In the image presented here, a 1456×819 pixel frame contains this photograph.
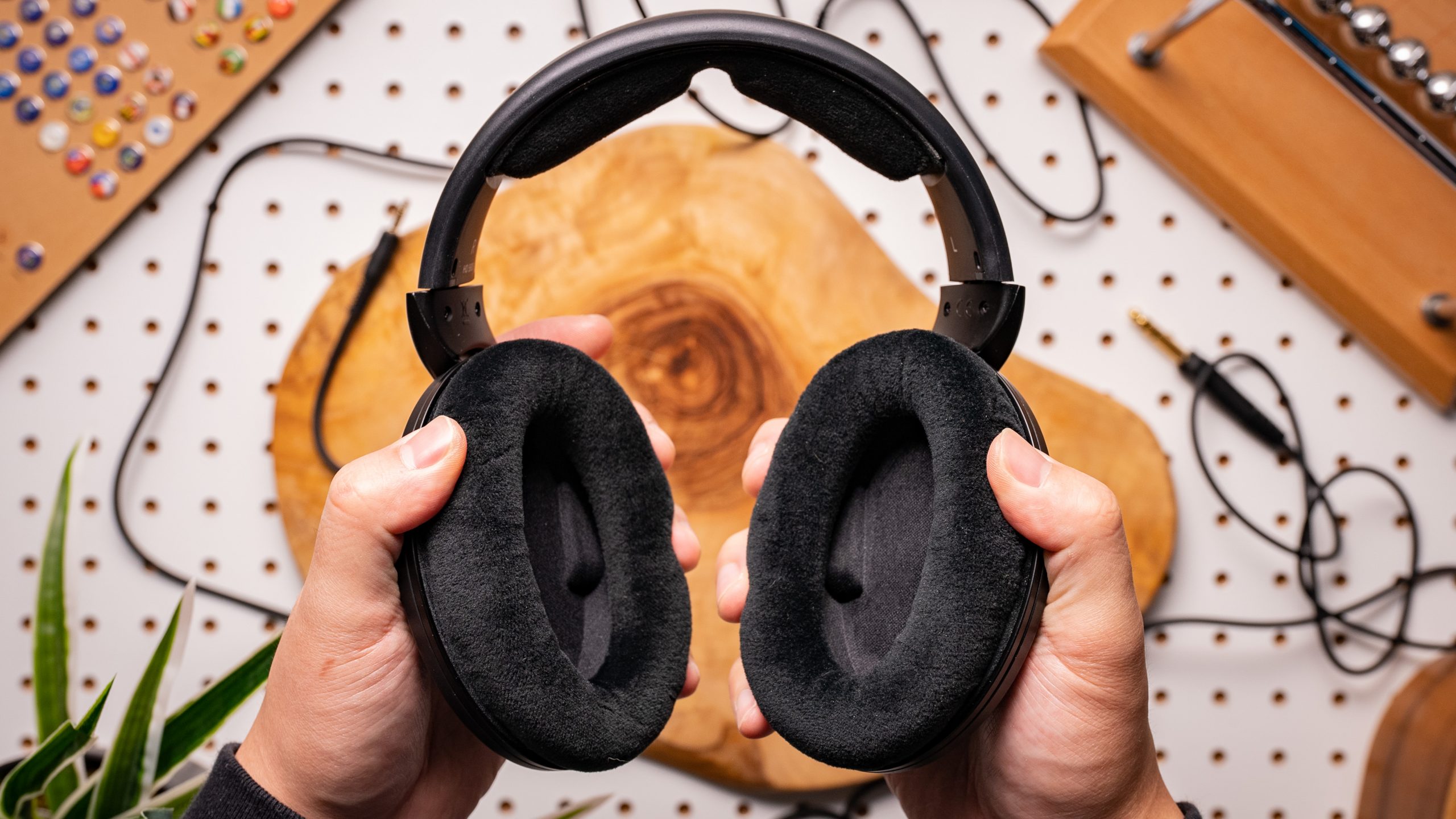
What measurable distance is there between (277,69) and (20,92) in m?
0.31

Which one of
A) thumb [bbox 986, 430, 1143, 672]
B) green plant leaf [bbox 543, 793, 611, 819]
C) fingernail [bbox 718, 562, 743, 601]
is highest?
thumb [bbox 986, 430, 1143, 672]

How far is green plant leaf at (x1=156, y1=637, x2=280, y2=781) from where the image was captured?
0.84 meters

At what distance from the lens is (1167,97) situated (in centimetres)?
104

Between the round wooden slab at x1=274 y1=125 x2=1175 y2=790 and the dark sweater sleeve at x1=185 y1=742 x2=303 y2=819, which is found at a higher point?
the round wooden slab at x1=274 y1=125 x2=1175 y2=790

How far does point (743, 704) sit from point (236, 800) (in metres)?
0.44

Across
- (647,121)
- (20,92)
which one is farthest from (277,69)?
(647,121)

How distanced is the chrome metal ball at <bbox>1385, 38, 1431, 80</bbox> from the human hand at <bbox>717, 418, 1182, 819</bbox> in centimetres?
74

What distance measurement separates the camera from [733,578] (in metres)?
0.85

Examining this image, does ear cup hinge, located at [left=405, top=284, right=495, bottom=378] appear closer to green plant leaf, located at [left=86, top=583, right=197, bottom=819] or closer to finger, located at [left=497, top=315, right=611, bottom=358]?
finger, located at [left=497, top=315, right=611, bottom=358]

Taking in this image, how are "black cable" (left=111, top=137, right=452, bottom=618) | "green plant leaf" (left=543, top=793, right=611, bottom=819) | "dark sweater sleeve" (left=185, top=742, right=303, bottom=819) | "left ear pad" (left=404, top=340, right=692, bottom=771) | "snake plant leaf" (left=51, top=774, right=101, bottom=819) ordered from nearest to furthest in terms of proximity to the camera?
"left ear pad" (left=404, top=340, right=692, bottom=771)
"dark sweater sleeve" (left=185, top=742, right=303, bottom=819)
"snake plant leaf" (left=51, top=774, right=101, bottom=819)
"green plant leaf" (left=543, top=793, right=611, bottom=819)
"black cable" (left=111, top=137, right=452, bottom=618)

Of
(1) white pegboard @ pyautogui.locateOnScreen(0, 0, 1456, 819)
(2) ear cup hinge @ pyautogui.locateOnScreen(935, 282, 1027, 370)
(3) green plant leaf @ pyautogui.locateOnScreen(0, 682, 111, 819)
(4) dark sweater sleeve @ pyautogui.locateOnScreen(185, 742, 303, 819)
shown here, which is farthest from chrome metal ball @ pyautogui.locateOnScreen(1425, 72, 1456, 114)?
(3) green plant leaf @ pyautogui.locateOnScreen(0, 682, 111, 819)

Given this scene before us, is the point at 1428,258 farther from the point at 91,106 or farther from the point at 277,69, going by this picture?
the point at 91,106

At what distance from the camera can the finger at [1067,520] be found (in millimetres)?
600

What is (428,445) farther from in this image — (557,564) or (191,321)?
(191,321)
